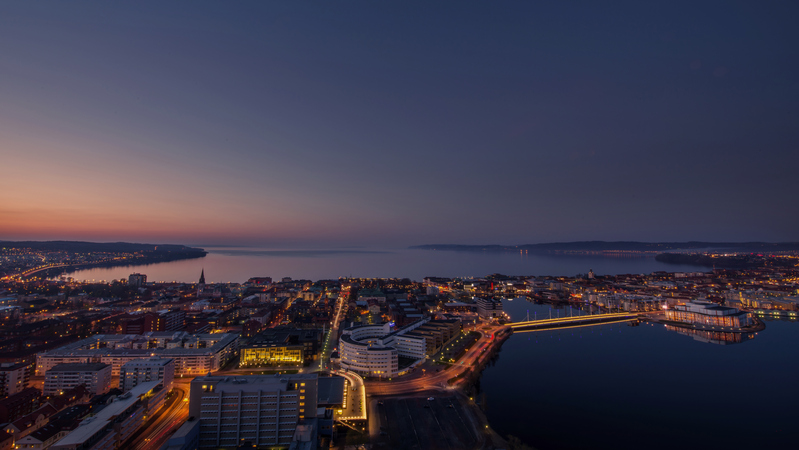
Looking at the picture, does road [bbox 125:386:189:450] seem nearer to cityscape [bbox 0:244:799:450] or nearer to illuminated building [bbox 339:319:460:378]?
cityscape [bbox 0:244:799:450]

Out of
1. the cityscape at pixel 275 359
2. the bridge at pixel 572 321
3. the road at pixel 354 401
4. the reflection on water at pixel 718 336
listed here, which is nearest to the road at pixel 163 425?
the cityscape at pixel 275 359

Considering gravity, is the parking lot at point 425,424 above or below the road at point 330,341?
above

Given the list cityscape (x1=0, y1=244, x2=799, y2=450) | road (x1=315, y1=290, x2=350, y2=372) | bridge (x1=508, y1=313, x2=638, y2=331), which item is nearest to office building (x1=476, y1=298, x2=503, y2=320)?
cityscape (x1=0, y1=244, x2=799, y2=450)

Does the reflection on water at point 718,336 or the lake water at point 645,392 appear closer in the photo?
the lake water at point 645,392

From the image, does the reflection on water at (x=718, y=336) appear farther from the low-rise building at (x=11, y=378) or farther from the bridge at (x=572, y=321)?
the low-rise building at (x=11, y=378)

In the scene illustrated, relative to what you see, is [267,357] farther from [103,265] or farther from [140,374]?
[103,265]

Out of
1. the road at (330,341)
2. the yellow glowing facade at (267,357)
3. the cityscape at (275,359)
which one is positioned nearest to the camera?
the cityscape at (275,359)

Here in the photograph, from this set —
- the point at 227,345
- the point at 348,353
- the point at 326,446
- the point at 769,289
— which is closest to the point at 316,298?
the point at 227,345
